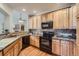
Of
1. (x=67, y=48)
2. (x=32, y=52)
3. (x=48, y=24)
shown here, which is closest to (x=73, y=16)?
(x=48, y=24)

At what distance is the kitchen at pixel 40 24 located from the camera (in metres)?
2.32

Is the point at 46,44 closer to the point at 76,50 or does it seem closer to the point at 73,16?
the point at 76,50

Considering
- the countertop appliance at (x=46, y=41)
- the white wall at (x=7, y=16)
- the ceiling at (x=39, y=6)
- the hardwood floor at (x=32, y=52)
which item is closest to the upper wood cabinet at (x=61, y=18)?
the ceiling at (x=39, y=6)

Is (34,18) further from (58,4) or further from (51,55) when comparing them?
(51,55)

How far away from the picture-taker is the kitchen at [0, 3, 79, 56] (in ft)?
7.60

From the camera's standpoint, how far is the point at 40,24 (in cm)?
246

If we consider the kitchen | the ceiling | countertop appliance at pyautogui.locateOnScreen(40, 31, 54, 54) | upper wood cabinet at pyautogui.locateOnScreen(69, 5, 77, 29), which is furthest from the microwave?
upper wood cabinet at pyautogui.locateOnScreen(69, 5, 77, 29)

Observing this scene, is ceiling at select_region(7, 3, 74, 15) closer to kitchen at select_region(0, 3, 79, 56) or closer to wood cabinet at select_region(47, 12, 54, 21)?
kitchen at select_region(0, 3, 79, 56)

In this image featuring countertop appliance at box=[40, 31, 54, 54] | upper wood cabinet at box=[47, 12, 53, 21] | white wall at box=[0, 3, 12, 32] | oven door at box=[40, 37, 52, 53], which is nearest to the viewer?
white wall at box=[0, 3, 12, 32]

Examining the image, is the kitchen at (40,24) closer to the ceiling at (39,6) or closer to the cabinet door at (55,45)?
the ceiling at (39,6)

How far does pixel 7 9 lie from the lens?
7.52ft

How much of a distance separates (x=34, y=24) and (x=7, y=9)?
56cm

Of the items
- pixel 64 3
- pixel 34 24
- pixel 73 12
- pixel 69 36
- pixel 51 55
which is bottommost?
pixel 51 55

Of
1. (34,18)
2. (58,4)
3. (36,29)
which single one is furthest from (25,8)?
(58,4)
